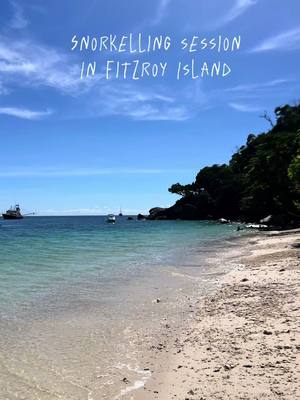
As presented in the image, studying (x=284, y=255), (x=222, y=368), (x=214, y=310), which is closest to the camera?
(x=222, y=368)

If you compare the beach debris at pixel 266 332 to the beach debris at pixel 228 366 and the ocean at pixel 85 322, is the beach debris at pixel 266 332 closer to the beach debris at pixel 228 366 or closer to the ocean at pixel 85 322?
the beach debris at pixel 228 366

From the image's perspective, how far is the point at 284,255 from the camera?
82.1ft

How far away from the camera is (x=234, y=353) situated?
28.2ft

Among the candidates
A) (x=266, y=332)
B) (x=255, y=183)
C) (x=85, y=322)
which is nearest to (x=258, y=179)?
(x=255, y=183)

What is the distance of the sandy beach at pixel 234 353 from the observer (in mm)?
7074

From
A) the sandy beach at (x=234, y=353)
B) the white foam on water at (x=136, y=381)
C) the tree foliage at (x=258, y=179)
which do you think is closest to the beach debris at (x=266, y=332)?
the sandy beach at (x=234, y=353)

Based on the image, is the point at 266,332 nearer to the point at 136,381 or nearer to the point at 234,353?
the point at 234,353

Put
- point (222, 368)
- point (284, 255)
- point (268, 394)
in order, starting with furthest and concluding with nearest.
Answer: point (284, 255) → point (222, 368) → point (268, 394)

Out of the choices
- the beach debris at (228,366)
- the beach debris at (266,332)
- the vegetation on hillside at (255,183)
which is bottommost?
the beach debris at (228,366)

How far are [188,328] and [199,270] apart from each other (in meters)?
11.8

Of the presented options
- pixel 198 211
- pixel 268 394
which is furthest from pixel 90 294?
pixel 198 211

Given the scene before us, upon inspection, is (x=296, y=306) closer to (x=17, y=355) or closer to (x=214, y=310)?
(x=214, y=310)

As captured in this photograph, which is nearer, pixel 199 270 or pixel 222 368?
pixel 222 368

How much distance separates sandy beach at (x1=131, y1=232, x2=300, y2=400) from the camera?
7.07 metres
